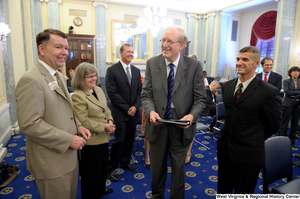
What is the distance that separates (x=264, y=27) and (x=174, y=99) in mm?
9400

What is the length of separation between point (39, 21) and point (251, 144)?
8.78 meters

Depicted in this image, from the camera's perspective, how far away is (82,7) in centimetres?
844

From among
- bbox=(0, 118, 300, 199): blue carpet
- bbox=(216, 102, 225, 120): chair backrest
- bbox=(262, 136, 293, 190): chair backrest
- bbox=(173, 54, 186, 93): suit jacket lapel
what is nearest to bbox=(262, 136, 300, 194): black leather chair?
bbox=(262, 136, 293, 190): chair backrest

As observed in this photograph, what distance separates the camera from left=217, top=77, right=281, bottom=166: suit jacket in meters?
1.62

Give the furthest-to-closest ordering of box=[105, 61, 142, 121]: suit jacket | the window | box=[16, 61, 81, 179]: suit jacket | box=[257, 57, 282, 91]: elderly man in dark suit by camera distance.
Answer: the window
box=[257, 57, 282, 91]: elderly man in dark suit
box=[105, 61, 142, 121]: suit jacket
box=[16, 61, 81, 179]: suit jacket

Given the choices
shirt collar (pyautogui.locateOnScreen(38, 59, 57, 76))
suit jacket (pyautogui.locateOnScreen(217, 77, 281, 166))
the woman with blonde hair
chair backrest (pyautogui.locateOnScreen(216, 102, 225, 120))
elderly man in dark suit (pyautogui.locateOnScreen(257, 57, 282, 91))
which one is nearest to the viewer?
shirt collar (pyautogui.locateOnScreen(38, 59, 57, 76))

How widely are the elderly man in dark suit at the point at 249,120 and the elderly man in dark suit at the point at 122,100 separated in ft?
4.73

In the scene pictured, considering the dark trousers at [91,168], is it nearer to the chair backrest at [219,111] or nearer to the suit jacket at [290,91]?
the chair backrest at [219,111]

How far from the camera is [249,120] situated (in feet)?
5.52

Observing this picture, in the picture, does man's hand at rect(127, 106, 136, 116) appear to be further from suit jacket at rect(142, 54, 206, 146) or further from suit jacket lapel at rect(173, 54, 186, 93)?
suit jacket lapel at rect(173, 54, 186, 93)

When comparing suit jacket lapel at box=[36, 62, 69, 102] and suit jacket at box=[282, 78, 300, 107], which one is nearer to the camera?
suit jacket lapel at box=[36, 62, 69, 102]

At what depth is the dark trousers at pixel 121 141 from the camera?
2.77 m

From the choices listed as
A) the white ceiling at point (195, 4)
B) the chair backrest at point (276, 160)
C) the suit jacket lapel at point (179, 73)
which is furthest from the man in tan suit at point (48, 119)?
the white ceiling at point (195, 4)

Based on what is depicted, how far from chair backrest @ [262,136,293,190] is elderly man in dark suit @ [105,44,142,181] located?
1671 mm
